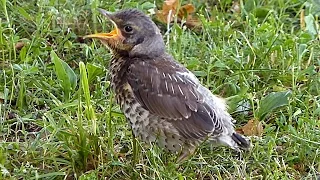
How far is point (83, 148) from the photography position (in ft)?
12.5

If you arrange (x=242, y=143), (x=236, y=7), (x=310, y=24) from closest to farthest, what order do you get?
(x=242, y=143)
(x=310, y=24)
(x=236, y=7)

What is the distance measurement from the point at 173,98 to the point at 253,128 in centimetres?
59

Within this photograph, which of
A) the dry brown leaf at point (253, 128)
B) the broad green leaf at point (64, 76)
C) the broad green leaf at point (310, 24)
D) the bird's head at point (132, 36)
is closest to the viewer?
the bird's head at point (132, 36)

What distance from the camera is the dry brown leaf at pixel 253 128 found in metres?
4.30

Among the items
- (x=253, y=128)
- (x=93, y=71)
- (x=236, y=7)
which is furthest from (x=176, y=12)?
(x=253, y=128)

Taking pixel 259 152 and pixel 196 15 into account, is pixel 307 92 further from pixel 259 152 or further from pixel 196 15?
pixel 196 15

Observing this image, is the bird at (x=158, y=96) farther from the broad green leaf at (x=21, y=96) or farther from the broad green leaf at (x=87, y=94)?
the broad green leaf at (x=21, y=96)

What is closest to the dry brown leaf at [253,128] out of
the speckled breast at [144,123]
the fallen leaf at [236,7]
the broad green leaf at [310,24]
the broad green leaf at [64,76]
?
the speckled breast at [144,123]

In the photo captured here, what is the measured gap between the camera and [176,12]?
5.29 metres

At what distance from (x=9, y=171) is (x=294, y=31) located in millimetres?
2313

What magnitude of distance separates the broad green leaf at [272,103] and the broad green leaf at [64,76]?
1010 millimetres

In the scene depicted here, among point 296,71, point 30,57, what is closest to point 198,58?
point 296,71

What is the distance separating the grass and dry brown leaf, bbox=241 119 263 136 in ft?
0.18

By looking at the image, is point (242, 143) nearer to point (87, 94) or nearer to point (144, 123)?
point (144, 123)
